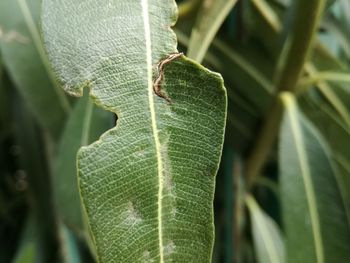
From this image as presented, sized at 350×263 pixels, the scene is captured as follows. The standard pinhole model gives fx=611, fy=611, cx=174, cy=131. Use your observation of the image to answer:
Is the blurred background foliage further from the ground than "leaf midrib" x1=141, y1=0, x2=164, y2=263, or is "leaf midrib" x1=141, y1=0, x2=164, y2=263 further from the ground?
"leaf midrib" x1=141, y1=0, x2=164, y2=263

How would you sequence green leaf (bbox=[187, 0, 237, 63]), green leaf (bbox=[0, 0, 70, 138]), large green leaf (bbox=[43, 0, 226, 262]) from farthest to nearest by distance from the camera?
green leaf (bbox=[0, 0, 70, 138]) → green leaf (bbox=[187, 0, 237, 63]) → large green leaf (bbox=[43, 0, 226, 262])

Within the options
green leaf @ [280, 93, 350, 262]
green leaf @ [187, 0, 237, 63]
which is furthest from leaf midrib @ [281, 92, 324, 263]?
green leaf @ [187, 0, 237, 63]

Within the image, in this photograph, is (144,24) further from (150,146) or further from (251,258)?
(251,258)

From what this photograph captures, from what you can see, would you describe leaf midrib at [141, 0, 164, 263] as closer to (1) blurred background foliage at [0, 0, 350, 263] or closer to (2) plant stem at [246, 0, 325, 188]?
(1) blurred background foliage at [0, 0, 350, 263]

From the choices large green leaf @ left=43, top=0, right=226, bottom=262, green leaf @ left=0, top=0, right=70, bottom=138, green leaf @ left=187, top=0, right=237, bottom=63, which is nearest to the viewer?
large green leaf @ left=43, top=0, right=226, bottom=262

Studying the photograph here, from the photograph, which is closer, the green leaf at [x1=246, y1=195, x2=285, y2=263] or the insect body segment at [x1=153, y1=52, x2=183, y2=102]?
the insect body segment at [x1=153, y1=52, x2=183, y2=102]

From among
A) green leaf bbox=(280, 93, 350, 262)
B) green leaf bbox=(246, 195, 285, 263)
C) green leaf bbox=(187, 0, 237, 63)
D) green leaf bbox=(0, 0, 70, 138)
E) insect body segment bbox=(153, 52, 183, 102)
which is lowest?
green leaf bbox=(246, 195, 285, 263)

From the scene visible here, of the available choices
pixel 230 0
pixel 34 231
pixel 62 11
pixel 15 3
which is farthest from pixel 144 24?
pixel 34 231

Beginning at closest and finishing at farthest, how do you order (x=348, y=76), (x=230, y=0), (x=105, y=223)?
(x=105, y=223) < (x=230, y=0) < (x=348, y=76)
